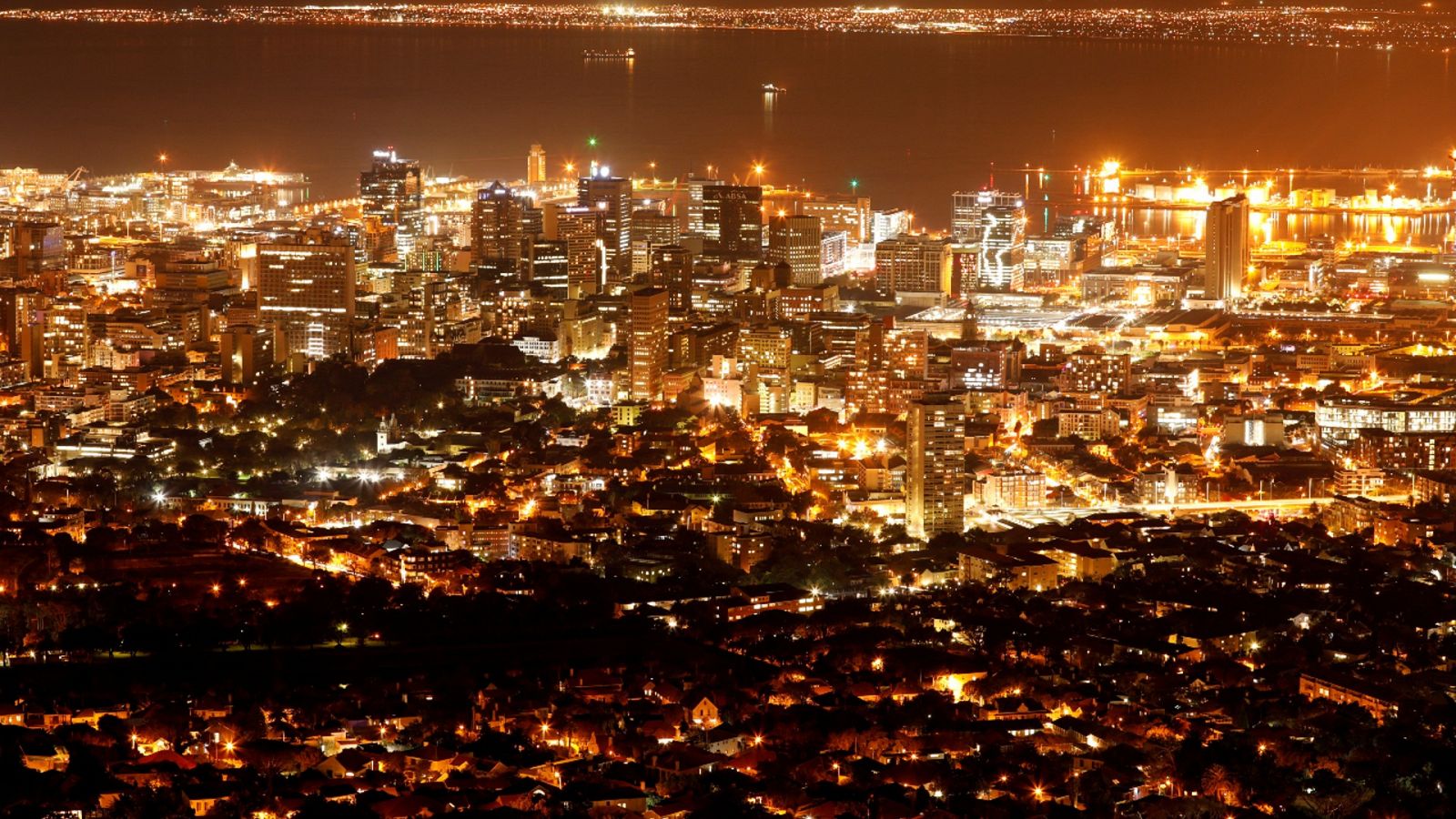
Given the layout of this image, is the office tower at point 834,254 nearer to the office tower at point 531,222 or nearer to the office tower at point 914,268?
the office tower at point 914,268

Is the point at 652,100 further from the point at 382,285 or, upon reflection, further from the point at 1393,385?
the point at 1393,385

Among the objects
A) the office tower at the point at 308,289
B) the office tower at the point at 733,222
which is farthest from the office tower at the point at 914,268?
the office tower at the point at 308,289

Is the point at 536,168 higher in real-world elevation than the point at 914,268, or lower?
higher

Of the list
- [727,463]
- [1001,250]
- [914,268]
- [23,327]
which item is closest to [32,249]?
[23,327]

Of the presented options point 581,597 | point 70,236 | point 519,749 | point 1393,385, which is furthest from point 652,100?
point 519,749

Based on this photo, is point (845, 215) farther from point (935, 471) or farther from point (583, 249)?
point (935, 471)

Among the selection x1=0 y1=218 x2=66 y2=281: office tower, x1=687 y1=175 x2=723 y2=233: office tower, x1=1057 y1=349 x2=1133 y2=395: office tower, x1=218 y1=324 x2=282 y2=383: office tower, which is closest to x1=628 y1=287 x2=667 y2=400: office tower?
x1=218 y1=324 x2=282 y2=383: office tower
